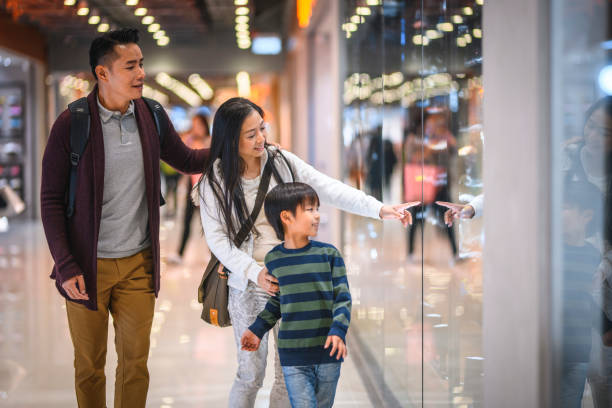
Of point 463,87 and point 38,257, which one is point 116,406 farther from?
point 38,257

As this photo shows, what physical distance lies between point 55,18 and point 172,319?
30.4 feet

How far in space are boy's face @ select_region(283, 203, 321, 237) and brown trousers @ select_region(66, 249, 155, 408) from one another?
75 centimetres

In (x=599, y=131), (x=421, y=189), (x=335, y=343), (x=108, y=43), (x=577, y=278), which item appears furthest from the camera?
(x=421, y=189)

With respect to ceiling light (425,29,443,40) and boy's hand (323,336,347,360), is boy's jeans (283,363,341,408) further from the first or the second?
ceiling light (425,29,443,40)

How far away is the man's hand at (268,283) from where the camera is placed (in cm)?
216

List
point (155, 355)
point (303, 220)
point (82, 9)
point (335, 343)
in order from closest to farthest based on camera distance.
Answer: point (335, 343), point (303, 220), point (155, 355), point (82, 9)

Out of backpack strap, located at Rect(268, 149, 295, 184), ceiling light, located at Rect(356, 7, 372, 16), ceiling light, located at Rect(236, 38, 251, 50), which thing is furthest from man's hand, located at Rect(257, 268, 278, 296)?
ceiling light, located at Rect(236, 38, 251, 50)

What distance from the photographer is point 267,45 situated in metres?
14.7

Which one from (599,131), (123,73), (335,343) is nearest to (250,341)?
(335,343)

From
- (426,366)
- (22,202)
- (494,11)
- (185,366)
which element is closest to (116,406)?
(426,366)

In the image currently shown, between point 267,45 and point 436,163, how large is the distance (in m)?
12.4

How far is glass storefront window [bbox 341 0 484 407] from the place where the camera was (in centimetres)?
234

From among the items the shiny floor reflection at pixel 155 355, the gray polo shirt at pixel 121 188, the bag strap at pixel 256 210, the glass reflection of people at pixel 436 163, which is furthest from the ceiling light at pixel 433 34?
the shiny floor reflection at pixel 155 355

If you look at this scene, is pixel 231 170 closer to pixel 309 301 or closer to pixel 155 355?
pixel 309 301
